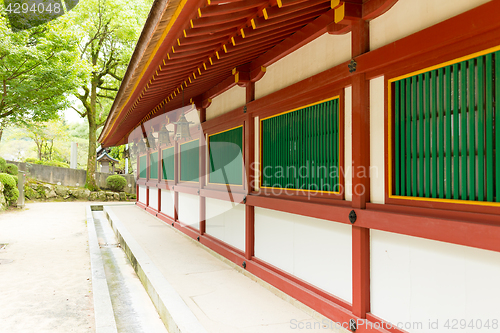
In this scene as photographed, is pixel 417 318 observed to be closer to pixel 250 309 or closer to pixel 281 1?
pixel 250 309

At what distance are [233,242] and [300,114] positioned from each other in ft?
9.58

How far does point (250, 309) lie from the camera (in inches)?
158

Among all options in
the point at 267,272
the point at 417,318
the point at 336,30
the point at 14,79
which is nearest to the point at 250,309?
the point at 267,272

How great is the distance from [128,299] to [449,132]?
15.3 feet

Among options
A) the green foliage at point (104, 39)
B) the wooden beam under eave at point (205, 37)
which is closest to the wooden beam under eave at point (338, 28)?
the wooden beam under eave at point (205, 37)

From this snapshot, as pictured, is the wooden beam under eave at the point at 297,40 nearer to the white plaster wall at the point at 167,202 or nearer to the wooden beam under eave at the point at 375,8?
the wooden beam under eave at the point at 375,8

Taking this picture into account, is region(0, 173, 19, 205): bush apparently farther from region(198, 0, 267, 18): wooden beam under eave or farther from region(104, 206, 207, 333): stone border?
region(198, 0, 267, 18): wooden beam under eave

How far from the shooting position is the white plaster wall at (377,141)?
304 cm

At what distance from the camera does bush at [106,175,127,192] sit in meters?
23.2

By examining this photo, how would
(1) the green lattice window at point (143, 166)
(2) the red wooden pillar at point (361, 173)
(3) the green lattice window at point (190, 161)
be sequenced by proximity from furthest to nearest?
(1) the green lattice window at point (143, 166) → (3) the green lattice window at point (190, 161) → (2) the red wooden pillar at point (361, 173)

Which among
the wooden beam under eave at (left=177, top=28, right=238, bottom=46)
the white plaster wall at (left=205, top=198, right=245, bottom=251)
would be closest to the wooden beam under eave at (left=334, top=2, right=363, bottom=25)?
the wooden beam under eave at (left=177, top=28, right=238, bottom=46)

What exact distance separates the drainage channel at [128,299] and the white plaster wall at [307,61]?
348 centimetres

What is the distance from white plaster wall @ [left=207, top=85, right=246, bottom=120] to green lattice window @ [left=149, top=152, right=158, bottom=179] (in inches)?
243

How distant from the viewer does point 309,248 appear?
4016 mm
